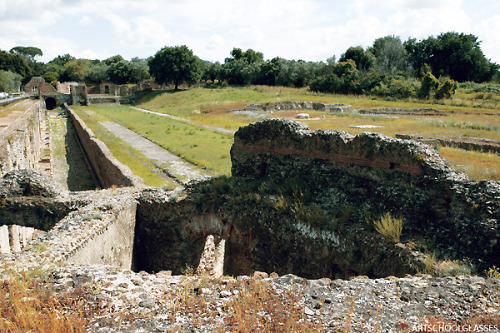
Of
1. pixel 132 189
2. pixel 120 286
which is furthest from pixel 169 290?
pixel 132 189

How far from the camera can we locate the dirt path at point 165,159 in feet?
44.8

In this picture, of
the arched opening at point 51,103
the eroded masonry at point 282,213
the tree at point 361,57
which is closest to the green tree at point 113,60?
the arched opening at point 51,103

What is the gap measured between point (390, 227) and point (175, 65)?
170 ft

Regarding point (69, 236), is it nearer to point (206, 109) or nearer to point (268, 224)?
point (268, 224)

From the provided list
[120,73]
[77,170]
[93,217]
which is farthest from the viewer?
[120,73]

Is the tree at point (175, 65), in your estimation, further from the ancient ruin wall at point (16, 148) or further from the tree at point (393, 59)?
the ancient ruin wall at point (16, 148)

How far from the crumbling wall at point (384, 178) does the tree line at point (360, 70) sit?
31380 mm

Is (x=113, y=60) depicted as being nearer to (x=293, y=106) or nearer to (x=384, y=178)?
(x=293, y=106)

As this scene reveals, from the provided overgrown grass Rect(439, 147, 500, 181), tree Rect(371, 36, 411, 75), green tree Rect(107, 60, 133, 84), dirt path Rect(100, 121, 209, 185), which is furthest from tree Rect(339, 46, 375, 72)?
overgrown grass Rect(439, 147, 500, 181)

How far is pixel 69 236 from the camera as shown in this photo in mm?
6207

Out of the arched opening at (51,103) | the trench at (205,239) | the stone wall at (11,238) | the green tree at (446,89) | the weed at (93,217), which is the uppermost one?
the green tree at (446,89)

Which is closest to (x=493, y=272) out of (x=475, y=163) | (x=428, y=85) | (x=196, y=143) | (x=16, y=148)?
(x=475, y=163)

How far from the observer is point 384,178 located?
21.9ft

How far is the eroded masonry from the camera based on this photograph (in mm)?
5605
